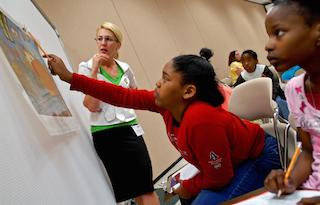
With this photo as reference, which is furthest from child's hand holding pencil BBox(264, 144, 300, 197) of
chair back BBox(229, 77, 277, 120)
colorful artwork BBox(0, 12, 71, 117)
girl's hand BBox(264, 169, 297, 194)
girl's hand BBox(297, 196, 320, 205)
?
chair back BBox(229, 77, 277, 120)

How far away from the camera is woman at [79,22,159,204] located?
1.81m

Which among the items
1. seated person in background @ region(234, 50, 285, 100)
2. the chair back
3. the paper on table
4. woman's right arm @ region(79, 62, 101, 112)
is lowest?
the paper on table

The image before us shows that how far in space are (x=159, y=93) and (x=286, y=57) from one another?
68 centimetres

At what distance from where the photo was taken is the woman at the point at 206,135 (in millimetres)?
1235

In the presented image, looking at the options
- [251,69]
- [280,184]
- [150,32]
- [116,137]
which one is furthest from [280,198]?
[150,32]

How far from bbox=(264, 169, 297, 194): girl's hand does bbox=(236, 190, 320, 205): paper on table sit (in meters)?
0.01

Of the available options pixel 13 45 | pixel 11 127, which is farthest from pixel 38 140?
pixel 13 45

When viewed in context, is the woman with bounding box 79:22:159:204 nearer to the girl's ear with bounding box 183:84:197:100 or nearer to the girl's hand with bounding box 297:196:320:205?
the girl's ear with bounding box 183:84:197:100

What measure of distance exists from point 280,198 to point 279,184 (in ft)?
0.14

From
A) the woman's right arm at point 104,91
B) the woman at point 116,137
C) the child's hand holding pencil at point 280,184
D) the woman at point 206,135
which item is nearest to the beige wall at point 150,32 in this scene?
the woman at point 116,137

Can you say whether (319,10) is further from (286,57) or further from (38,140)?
(38,140)

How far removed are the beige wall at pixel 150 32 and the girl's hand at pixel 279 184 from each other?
2.69 metres

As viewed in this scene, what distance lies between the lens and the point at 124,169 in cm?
185

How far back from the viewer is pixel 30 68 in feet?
3.92
